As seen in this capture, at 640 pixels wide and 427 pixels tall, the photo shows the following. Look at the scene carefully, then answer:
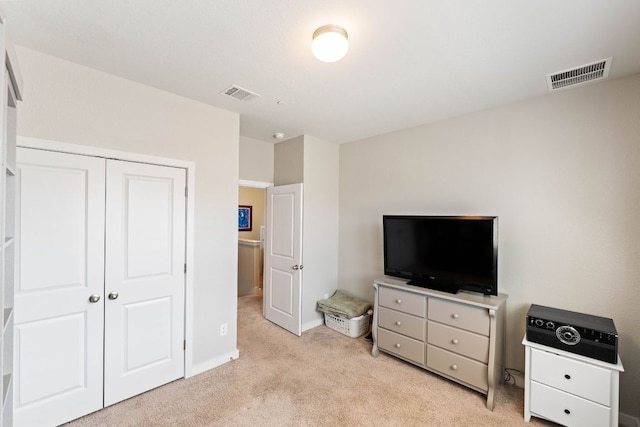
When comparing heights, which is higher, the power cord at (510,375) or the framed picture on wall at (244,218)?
the framed picture on wall at (244,218)

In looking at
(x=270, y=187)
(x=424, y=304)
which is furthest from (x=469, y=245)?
(x=270, y=187)

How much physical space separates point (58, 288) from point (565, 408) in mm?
3666

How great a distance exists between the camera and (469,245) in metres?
2.56

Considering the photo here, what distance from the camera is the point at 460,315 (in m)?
2.48

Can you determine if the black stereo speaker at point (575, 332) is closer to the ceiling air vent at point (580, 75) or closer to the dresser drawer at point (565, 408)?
the dresser drawer at point (565, 408)

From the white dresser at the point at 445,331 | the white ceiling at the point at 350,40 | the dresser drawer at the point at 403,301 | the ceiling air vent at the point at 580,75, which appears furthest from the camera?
the dresser drawer at the point at 403,301

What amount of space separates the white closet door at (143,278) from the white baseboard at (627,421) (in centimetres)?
353

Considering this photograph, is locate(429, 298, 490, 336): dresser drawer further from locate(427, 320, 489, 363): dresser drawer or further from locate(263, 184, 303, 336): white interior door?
locate(263, 184, 303, 336): white interior door

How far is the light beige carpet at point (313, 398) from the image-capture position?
2.10 m

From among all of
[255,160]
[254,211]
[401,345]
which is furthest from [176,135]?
[254,211]

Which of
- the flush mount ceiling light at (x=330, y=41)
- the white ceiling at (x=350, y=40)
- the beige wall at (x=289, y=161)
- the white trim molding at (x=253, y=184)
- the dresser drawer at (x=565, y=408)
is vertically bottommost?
the dresser drawer at (x=565, y=408)

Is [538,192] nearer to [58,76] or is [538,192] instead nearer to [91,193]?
[91,193]

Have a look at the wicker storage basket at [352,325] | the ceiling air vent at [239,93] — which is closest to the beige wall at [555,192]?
the wicker storage basket at [352,325]

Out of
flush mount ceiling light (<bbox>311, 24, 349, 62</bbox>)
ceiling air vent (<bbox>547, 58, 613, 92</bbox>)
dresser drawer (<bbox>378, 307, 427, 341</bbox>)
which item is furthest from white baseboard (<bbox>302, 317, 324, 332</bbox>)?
ceiling air vent (<bbox>547, 58, 613, 92</bbox>)
